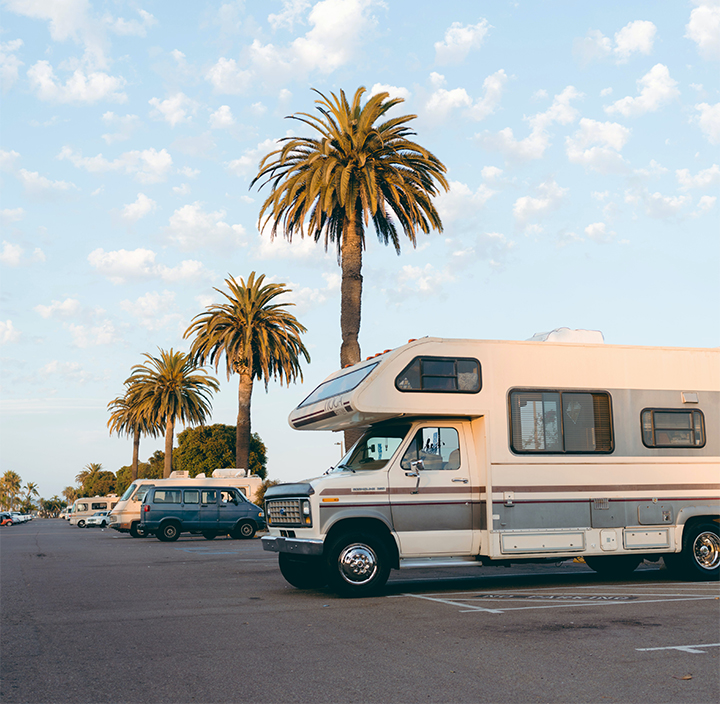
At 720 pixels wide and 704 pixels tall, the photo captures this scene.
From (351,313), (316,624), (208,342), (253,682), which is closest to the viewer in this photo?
(253,682)

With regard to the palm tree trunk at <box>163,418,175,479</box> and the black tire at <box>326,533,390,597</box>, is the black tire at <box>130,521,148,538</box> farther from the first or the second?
the black tire at <box>326,533,390,597</box>

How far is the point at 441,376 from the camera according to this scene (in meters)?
11.3

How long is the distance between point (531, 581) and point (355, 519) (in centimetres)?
370

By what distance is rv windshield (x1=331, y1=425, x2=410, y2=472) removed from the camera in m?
11.3

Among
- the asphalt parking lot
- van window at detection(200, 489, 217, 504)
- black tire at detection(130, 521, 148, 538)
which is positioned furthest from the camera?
black tire at detection(130, 521, 148, 538)

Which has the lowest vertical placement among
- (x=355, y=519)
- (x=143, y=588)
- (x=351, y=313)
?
(x=143, y=588)

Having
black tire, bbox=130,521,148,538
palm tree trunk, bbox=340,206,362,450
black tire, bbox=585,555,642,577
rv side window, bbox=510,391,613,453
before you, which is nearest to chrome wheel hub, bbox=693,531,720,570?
black tire, bbox=585,555,642,577

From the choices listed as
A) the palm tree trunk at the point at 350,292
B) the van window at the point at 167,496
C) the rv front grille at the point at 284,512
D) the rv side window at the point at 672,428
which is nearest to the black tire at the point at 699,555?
the rv side window at the point at 672,428

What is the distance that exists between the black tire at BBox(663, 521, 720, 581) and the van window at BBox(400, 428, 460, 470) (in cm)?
394

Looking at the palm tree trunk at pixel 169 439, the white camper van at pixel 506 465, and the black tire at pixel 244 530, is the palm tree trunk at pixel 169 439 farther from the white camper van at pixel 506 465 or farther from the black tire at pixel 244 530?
the white camper van at pixel 506 465

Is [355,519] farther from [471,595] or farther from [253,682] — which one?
[253,682]

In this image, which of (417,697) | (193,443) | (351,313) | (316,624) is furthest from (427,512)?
(193,443)

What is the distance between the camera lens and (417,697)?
18.4 ft

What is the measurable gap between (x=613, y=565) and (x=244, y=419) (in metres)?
27.1
